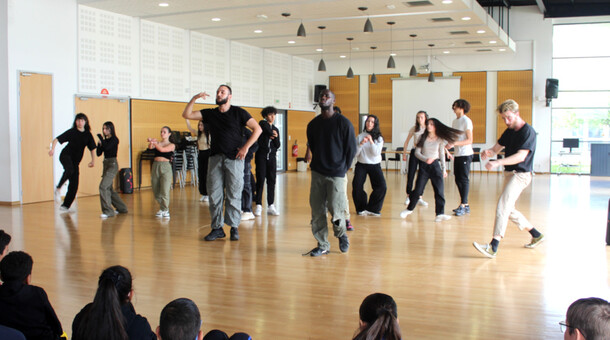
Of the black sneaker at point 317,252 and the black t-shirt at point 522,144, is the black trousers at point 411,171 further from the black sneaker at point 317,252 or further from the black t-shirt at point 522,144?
the black sneaker at point 317,252

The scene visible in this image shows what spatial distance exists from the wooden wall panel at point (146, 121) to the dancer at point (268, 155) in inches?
190

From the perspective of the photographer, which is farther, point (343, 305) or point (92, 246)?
point (92, 246)

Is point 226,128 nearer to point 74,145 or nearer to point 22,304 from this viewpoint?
point 74,145

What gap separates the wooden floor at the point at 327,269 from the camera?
12.2 ft

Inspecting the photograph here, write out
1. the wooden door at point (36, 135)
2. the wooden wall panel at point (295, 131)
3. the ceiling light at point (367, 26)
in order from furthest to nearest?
the wooden wall panel at point (295, 131)
the ceiling light at point (367, 26)
the wooden door at point (36, 135)

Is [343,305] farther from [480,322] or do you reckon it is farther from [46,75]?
[46,75]

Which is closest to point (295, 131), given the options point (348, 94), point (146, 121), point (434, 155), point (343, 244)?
point (348, 94)

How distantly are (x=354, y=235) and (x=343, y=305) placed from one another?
271 centimetres

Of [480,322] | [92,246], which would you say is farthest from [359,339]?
[92,246]

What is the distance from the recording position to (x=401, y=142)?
19.2 m

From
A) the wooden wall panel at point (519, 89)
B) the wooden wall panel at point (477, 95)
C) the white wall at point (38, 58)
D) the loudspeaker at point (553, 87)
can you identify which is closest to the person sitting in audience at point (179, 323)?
the white wall at point (38, 58)

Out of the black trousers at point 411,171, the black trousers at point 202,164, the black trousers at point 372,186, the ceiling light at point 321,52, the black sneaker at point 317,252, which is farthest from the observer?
the ceiling light at point 321,52

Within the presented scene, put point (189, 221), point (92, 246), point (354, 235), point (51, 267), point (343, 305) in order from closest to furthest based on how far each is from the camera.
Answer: point (343, 305), point (51, 267), point (92, 246), point (354, 235), point (189, 221)

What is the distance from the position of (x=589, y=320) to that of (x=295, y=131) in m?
16.9
